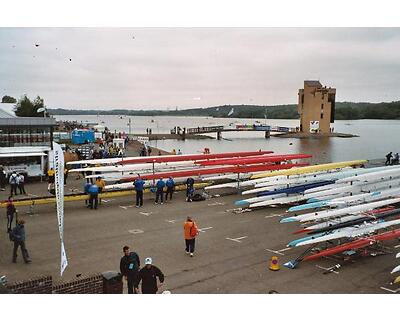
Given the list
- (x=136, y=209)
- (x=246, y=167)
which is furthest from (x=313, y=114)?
(x=136, y=209)

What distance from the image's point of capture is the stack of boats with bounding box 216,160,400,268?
1143 centimetres

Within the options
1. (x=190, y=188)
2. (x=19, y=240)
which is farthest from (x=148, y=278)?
(x=190, y=188)

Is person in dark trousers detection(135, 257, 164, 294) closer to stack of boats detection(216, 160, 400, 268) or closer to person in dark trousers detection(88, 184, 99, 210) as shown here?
stack of boats detection(216, 160, 400, 268)

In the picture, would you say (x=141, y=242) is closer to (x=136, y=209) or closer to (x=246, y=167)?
(x=136, y=209)

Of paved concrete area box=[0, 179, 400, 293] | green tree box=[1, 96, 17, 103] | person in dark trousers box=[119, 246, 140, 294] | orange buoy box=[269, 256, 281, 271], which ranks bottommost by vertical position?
paved concrete area box=[0, 179, 400, 293]

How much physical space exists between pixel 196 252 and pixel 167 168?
1127cm

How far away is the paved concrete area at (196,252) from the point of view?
9.52m

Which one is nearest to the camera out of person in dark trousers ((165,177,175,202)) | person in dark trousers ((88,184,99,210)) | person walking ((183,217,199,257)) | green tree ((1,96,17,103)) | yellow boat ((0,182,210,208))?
person walking ((183,217,199,257))

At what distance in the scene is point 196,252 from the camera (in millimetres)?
11734

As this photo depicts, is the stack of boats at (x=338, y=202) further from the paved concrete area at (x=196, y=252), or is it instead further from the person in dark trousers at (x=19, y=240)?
the person in dark trousers at (x=19, y=240)

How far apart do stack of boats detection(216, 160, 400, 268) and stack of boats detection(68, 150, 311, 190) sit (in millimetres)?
3500

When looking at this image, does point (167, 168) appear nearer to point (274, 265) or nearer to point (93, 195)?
point (93, 195)

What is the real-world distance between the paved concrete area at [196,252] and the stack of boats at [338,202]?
0.56 metres

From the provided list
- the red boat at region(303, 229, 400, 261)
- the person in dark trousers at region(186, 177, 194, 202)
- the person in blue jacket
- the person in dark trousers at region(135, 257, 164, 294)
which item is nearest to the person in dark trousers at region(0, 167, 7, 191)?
the person in blue jacket
